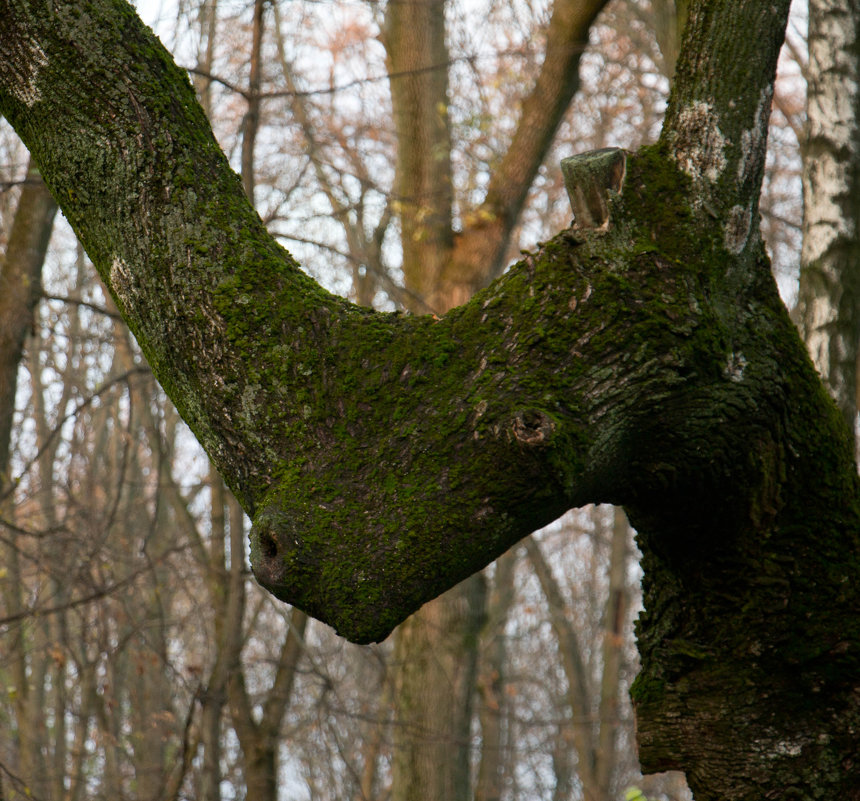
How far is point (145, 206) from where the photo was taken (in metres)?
2.17

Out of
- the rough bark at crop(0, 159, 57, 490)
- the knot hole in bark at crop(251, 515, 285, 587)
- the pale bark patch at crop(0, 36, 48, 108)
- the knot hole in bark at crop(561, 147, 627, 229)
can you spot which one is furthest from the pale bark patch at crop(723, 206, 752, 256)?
the rough bark at crop(0, 159, 57, 490)

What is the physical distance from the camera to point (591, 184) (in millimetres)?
2311

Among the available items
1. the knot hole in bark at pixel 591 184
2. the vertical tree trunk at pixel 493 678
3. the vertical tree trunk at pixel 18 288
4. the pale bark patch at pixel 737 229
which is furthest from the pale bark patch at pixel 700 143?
the vertical tree trunk at pixel 493 678

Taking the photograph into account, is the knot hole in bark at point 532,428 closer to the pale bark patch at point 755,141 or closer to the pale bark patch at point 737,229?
the pale bark patch at point 737,229

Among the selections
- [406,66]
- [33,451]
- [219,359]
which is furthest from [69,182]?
[33,451]

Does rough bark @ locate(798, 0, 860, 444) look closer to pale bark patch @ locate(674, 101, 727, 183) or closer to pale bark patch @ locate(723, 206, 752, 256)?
pale bark patch @ locate(723, 206, 752, 256)

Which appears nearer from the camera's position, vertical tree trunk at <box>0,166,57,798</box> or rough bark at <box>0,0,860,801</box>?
rough bark at <box>0,0,860,801</box>

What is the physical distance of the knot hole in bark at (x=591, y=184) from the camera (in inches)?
90.7

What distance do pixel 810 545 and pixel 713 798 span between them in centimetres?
76

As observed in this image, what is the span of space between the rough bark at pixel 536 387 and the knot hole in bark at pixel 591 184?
4 cm

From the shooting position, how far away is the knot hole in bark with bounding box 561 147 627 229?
2.30 m

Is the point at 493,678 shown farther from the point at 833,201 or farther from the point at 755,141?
the point at 755,141

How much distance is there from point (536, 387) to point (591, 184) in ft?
1.93

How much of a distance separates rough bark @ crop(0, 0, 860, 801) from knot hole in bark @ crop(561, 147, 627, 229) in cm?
4
